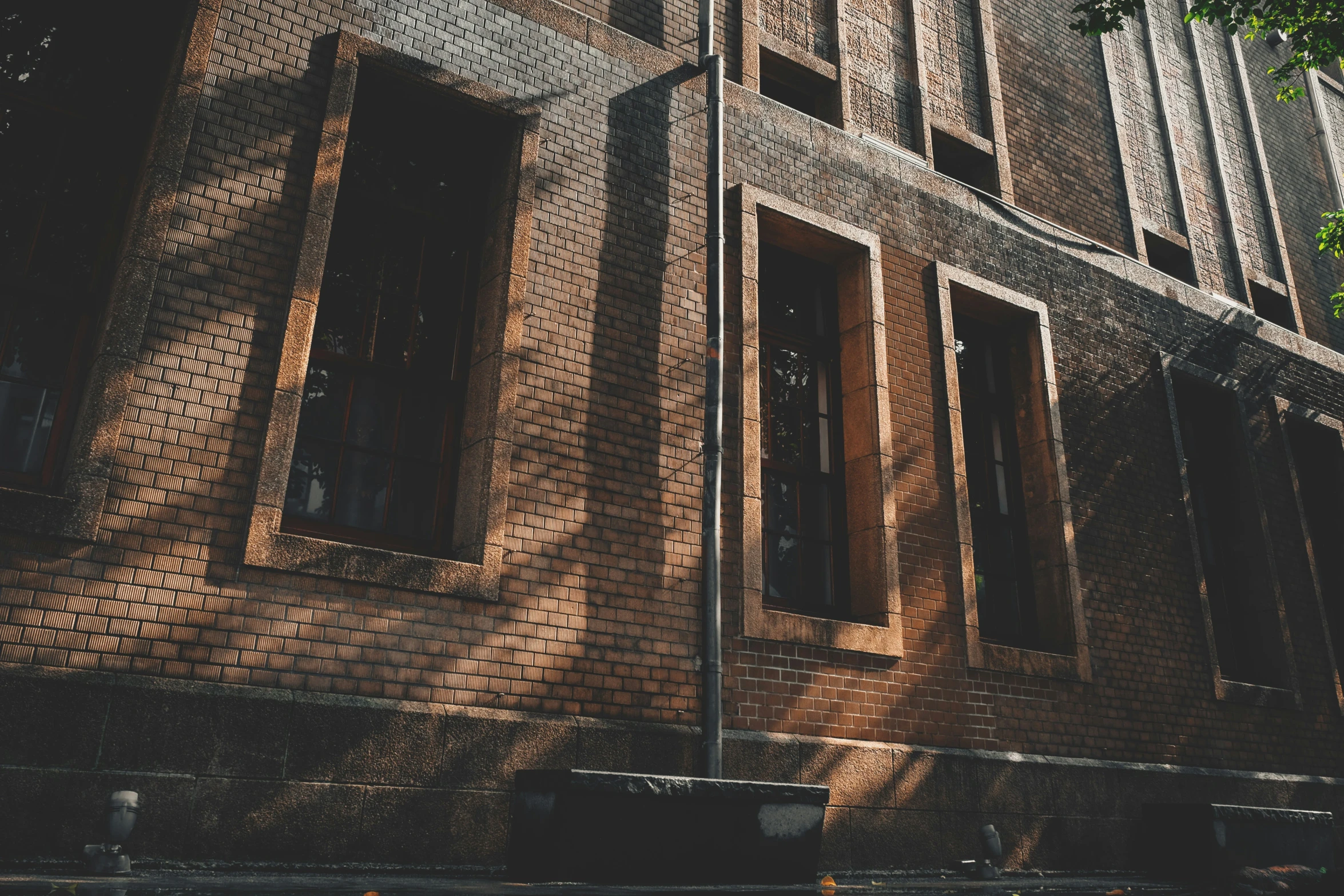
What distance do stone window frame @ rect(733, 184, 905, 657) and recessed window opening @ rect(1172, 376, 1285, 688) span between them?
526cm

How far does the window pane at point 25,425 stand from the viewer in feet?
19.9

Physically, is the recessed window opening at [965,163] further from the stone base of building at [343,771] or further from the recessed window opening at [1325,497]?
the stone base of building at [343,771]

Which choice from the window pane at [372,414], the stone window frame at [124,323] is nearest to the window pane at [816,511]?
the window pane at [372,414]

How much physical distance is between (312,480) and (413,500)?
2.40 feet

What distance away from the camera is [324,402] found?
717 cm

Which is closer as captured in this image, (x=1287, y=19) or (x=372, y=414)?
(x=372, y=414)

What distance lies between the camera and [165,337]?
6.18 m

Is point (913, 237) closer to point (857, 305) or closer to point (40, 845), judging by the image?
point (857, 305)

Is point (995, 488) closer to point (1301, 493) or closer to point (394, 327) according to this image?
point (1301, 493)

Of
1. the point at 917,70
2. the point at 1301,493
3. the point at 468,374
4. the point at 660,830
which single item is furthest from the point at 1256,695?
the point at 468,374

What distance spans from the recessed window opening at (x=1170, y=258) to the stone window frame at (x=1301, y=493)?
2054 millimetres

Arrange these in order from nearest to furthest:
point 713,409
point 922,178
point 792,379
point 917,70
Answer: point 713,409, point 792,379, point 922,178, point 917,70

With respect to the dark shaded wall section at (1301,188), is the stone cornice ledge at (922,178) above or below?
below

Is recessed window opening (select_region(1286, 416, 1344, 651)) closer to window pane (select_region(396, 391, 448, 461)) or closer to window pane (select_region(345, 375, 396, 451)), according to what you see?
window pane (select_region(396, 391, 448, 461))
